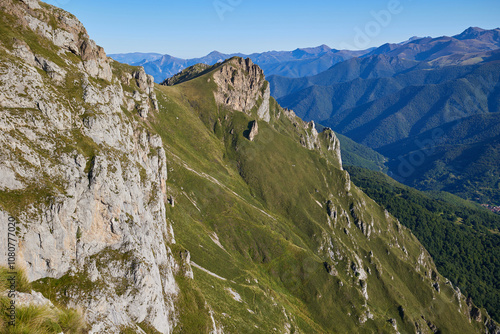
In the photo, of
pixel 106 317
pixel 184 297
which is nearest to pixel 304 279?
pixel 184 297

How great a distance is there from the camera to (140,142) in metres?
132

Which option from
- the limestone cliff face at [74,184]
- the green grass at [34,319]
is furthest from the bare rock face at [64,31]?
the green grass at [34,319]

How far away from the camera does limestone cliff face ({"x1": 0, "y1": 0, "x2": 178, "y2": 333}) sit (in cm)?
6003

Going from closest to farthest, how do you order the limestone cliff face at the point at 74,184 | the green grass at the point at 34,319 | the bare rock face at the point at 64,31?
the green grass at the point at 34,319 → the limestone cliff face at the point at 74,184 → the bare rock face at the point at 64,31

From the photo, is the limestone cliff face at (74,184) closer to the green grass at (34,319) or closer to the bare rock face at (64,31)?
the bare rock face at (64,31)

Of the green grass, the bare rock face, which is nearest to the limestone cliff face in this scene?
the bare rock face

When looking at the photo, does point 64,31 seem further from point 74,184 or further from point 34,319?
point 34,319

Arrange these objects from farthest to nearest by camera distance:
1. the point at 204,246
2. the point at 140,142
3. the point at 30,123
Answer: the point at 204,246, the point at 140,142, the point at 30,123

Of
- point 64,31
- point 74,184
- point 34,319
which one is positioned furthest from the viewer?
point 64,31

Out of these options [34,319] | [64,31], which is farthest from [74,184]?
[64,31]

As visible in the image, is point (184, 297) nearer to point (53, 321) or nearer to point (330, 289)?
point (53, 321)

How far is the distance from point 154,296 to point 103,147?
4698cm

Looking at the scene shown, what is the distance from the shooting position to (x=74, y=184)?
69.8m

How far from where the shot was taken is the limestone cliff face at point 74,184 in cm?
6003
